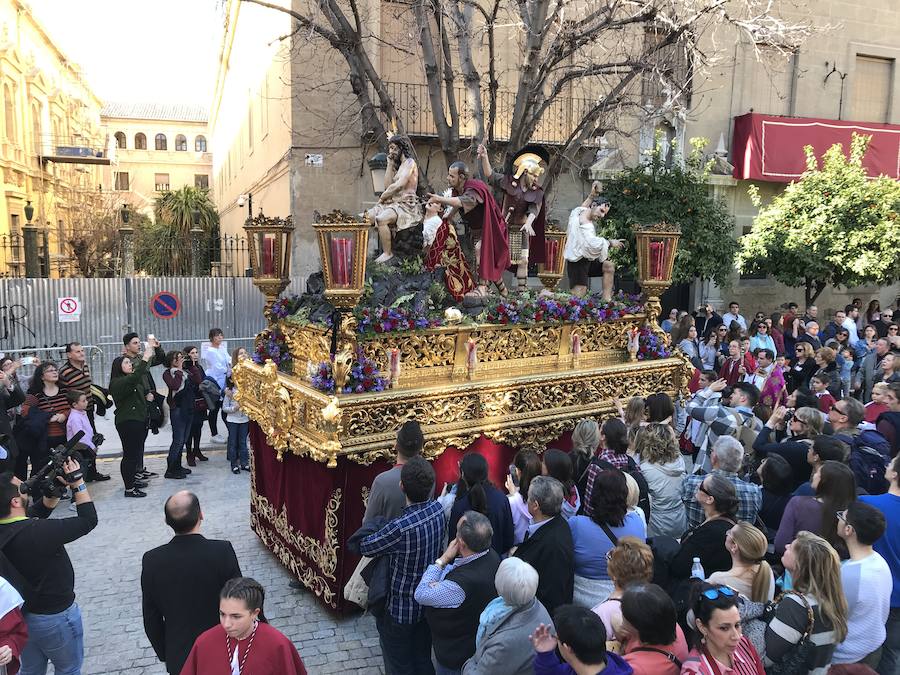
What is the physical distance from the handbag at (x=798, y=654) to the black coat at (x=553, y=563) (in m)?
1.03

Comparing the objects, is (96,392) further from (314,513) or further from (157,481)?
(314,513)

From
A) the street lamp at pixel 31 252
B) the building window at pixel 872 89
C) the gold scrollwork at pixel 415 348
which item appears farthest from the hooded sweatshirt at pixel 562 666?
the building window at pixel 872 89

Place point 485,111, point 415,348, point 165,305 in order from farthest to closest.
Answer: point 485,111, point 165,305, point 415,348

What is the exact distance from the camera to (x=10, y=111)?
88.0 feet

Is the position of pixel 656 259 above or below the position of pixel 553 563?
above

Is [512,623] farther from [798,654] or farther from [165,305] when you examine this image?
[165,305]

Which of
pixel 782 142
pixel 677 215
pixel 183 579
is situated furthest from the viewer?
pixel 782 142

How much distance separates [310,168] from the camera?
14258 millimetres

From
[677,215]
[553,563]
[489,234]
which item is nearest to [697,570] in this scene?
[553,563]

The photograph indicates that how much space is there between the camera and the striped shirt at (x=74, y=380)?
7.36 m

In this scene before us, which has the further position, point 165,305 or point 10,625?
point 165,305

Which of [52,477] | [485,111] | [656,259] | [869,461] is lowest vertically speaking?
[869,461]

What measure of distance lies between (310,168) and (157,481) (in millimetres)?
8242

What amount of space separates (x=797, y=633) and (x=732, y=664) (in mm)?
483
